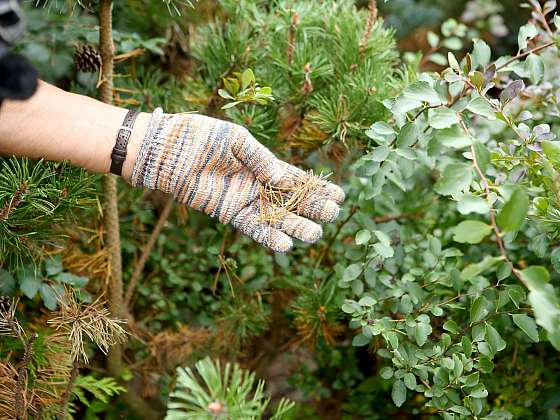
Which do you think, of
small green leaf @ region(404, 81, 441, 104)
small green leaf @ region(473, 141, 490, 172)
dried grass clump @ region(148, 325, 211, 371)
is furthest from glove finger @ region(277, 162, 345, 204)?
dried grass clump @ region(148, 325, 211, 371)

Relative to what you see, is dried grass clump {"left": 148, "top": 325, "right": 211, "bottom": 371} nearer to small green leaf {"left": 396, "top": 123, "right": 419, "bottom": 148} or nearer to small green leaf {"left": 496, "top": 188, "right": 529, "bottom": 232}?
small green leaf {"left": 396, "top": 123, "right": 419, "bottom": 148}

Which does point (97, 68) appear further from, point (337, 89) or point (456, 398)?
point (456, 398)

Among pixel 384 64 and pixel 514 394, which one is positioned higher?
pixel 384 64

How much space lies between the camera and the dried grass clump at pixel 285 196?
87cm

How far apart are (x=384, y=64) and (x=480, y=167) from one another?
0.42 meters

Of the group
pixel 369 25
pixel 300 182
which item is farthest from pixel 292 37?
pixel 300 182

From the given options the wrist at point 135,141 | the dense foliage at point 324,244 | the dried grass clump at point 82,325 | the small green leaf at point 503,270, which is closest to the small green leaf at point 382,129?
the dense foliage at point 324,244

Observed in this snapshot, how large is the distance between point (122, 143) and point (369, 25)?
0.43 m

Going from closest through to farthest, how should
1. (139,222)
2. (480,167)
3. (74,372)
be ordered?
(480,167), (74,372), (139,222)

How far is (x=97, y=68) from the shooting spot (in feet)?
3.17

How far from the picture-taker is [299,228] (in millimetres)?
863

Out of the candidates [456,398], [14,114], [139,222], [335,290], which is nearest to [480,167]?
[456,398]

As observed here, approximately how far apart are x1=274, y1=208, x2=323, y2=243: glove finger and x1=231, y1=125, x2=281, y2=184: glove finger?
0.20ft

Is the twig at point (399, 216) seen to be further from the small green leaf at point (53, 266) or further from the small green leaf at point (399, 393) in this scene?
the small green leaf at point (53, 266)
